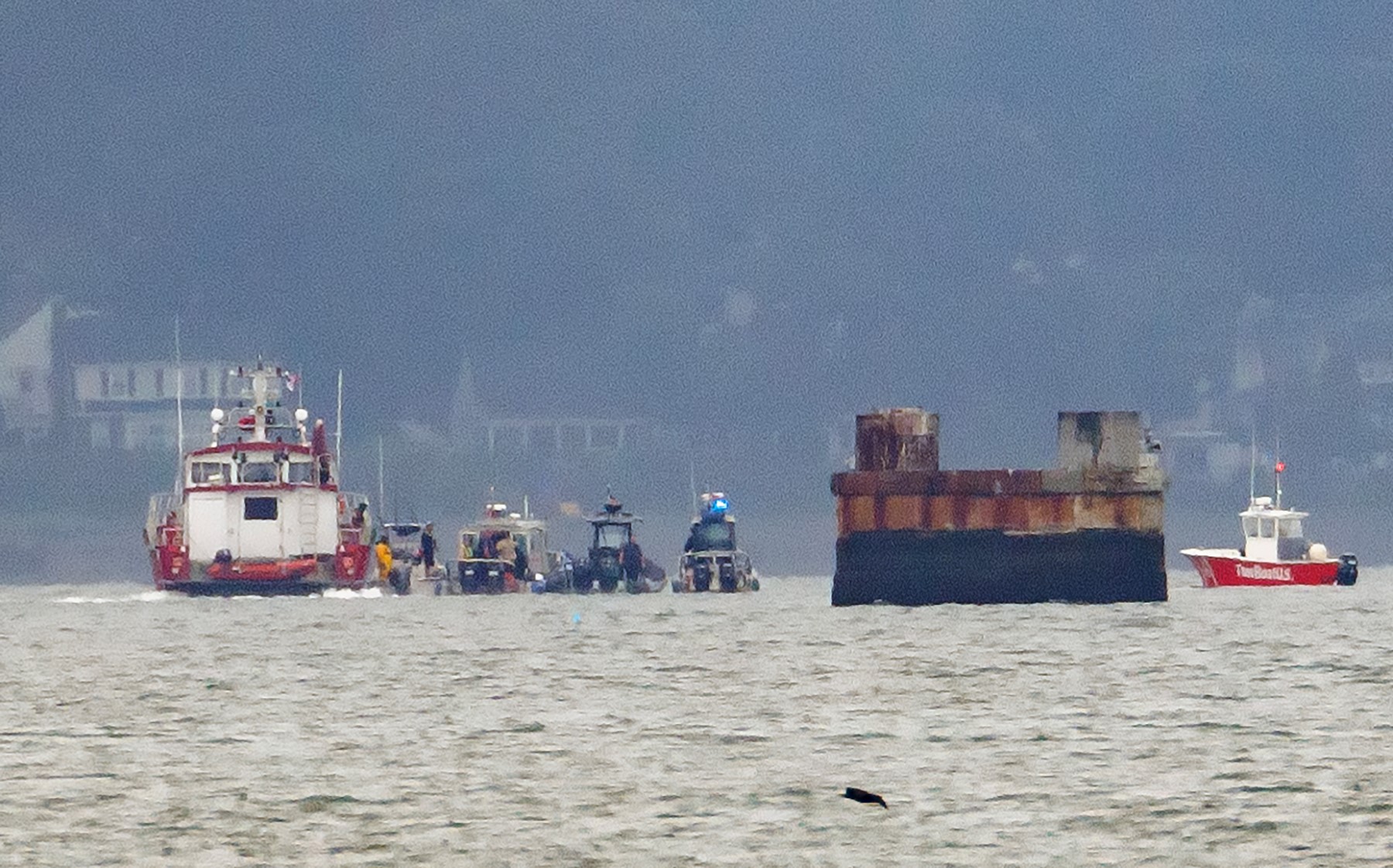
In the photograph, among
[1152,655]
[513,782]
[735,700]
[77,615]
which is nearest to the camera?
[513,782]

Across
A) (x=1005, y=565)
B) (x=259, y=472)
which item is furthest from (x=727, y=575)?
(x=1005, y=565)

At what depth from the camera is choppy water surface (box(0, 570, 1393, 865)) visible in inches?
1256

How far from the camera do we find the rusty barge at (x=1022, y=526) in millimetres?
79812

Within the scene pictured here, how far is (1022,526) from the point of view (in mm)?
80250

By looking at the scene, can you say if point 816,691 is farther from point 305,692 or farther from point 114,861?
point 114,861

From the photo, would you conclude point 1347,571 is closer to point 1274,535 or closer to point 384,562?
point 1274,535

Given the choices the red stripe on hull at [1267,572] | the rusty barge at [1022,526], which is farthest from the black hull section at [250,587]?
the red stripe on hull at [1267,572]

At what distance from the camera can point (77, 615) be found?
105625mm

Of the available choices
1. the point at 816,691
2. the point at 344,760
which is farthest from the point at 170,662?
the point at 344,760

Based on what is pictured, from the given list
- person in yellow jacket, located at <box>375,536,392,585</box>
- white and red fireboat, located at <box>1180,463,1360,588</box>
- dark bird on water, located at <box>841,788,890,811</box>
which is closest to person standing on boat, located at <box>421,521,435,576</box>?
person in yellow jacket, located at <box>375,536,392,585</box>

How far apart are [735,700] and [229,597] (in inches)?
2484

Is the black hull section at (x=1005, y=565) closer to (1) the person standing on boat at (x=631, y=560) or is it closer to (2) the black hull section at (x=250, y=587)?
(2) the black hull section at (x=250, y=587)

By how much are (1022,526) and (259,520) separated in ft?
112

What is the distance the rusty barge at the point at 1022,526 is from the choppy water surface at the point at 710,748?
3.25 metres
